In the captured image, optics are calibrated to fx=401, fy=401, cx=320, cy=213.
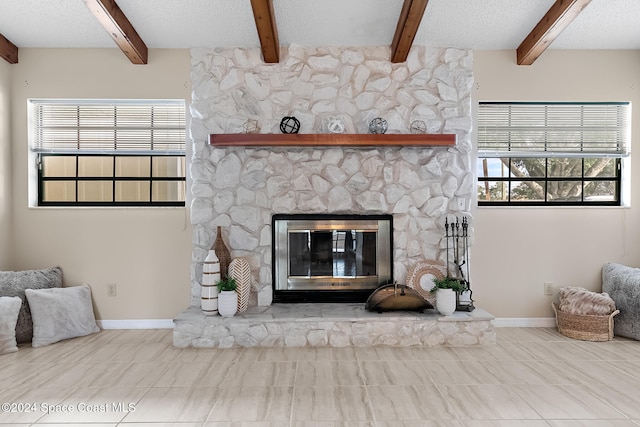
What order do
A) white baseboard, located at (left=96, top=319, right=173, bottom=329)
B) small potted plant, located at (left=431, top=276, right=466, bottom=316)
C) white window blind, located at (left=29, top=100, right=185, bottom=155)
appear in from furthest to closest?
white window blind, located at (left=29, top=100, right=185, bottom=155) → white baseboard, located at (left=96, top=319, right=173, bottom=329) → small potted plant, located at (left=431, top=276, right=466, bottom=316)

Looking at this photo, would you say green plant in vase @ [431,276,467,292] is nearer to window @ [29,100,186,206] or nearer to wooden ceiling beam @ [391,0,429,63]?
wooden ceiling beam @ [391,0,429,63]

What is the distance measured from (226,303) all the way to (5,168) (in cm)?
251

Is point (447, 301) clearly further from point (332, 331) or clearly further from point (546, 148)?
point (546, 148)

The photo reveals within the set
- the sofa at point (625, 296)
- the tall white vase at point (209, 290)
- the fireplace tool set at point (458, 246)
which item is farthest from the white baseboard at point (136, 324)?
the sofa at point (625, 296)

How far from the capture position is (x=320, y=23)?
3535 mm

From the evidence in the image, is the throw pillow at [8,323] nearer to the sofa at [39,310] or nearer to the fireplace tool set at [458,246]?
the sofa at [39,310]

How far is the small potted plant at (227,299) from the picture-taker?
336cm

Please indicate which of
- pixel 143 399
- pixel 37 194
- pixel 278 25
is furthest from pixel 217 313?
pixel 278 25

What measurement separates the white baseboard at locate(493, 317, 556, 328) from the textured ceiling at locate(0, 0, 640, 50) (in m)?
2.64

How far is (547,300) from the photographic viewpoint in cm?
393

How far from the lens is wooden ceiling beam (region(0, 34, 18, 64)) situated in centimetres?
365

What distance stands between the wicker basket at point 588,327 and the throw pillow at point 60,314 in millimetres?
4301

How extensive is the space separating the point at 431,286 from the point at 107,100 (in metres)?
3.59

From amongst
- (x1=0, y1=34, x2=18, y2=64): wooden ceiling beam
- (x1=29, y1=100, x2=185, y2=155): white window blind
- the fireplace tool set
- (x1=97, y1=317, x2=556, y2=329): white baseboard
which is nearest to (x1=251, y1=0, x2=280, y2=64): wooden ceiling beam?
(x1=29, y1=100, x2=185, y2=155): white window blind
